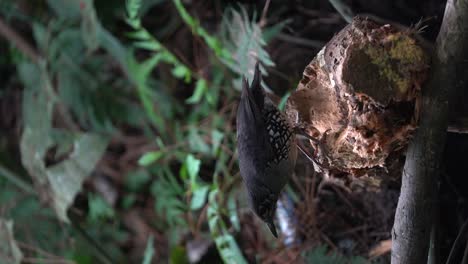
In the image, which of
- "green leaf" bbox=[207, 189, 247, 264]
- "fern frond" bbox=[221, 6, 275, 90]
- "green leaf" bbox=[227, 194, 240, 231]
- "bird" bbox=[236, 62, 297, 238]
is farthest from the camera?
"green leaf" bbox=[227, 194, 240, 231]

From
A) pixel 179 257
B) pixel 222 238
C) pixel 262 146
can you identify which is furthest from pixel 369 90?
pixel 179 257

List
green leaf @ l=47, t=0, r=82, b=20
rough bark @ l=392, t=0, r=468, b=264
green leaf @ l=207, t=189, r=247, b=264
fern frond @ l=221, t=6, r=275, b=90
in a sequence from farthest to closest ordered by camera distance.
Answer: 1. green leaf @ l=47, t=0, r=82, b=20
2. green leaf @ l=207, t=189, r=247, b=264
3. fern frond @ l=221, t=6, r=275, b=90
4. rough bark @ l=392, t=0, r=468, b=264

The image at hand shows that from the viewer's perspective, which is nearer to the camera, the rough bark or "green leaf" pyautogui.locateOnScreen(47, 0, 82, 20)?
the rough bark

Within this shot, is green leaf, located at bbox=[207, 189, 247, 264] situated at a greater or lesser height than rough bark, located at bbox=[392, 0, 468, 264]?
lesser

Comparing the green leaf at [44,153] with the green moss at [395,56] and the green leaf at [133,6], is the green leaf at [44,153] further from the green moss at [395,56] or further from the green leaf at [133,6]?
the green moss at [395,56]

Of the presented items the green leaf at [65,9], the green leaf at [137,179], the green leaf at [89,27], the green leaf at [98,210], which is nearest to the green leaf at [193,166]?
the green leaf at [89,27]

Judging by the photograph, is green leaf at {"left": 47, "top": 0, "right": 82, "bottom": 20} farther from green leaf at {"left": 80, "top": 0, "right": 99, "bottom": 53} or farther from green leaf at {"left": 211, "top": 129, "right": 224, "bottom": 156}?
green leaf at {"left": 211, "top": 129, "right": 224, "bottom": 156}

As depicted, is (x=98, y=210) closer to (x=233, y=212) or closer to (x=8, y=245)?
(x=8, y=245)

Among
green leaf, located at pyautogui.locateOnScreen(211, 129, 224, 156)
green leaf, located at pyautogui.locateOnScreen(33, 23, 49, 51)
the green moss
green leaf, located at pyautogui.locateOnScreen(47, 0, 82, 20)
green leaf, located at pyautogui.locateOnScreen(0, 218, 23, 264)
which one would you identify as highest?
green leaf, located at pyautogui.locateOnScreen(47, 0, 82, 20)

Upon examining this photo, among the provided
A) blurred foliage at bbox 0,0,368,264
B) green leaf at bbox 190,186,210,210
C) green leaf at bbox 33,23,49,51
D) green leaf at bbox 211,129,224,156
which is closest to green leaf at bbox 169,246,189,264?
blurred foliage at bbox 0,0,368,264
